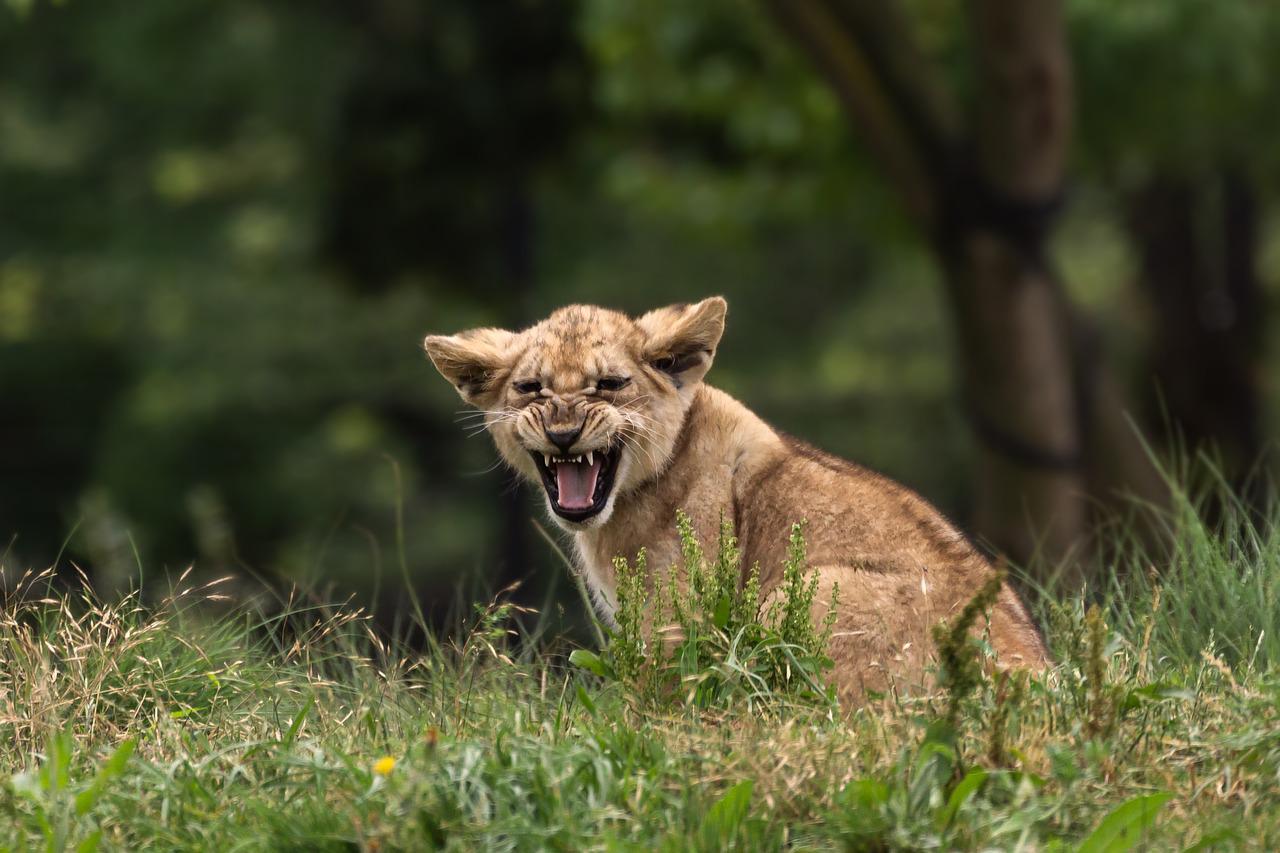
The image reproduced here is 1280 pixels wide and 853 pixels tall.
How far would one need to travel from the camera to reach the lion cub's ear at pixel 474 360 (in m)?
6.22

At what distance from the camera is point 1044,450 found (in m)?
12.9

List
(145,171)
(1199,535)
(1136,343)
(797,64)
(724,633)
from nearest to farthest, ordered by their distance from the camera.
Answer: (724,633)
(1199,535)
(797,64)
(1136,343)
(145,171)

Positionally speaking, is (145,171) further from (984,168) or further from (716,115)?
(984,168)

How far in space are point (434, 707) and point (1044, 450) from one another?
834 cm

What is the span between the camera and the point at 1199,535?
6055 millimetres

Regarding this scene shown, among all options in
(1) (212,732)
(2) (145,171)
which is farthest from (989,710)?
(2) (145,171)

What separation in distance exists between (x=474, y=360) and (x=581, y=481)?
0.59 m

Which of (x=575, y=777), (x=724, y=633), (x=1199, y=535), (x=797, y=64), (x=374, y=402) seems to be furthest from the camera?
(x=374, y=402)

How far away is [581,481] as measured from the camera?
6027 mm

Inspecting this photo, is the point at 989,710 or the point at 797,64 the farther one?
the point at 797,64

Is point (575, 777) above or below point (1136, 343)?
above

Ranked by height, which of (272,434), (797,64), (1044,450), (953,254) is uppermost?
(797,64)

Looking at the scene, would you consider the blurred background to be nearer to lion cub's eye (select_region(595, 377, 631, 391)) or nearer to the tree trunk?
the tree trunk

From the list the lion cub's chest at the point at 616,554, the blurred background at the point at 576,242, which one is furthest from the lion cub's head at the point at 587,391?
the blurred background at the point at 576,242
